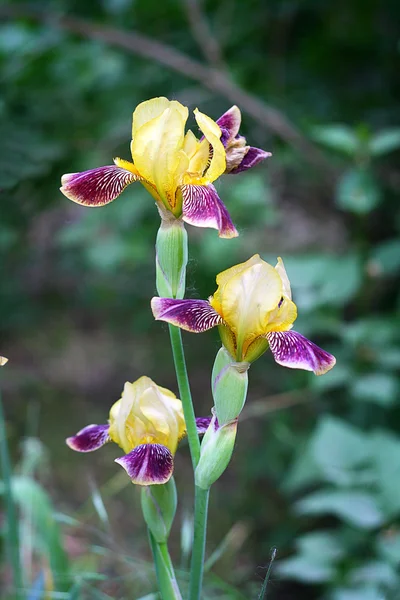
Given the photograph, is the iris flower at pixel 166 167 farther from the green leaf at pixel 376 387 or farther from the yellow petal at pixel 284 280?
the green leaf at pixel 376 387

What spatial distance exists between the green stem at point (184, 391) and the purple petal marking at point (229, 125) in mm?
192

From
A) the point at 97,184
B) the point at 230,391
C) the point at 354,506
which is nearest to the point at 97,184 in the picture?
the point at 97,184

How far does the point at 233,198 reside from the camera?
6.12 feet

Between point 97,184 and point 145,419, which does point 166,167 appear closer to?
point 97,184

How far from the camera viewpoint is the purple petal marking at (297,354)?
513 mm

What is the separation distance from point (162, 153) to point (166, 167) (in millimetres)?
12

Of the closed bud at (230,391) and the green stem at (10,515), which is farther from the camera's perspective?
the green stem at (10,515)

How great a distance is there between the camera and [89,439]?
0.63 m

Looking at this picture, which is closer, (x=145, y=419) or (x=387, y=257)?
(x=145, y=419)

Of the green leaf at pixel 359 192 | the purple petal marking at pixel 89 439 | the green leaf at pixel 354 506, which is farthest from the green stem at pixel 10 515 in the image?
the green leaf at pixel 359 192

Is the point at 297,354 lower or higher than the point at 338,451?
lower

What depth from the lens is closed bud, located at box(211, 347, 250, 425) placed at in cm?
55

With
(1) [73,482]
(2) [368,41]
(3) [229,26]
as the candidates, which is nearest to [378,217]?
(2) [368,41]

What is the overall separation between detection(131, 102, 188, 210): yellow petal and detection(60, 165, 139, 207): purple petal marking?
0.02 m
